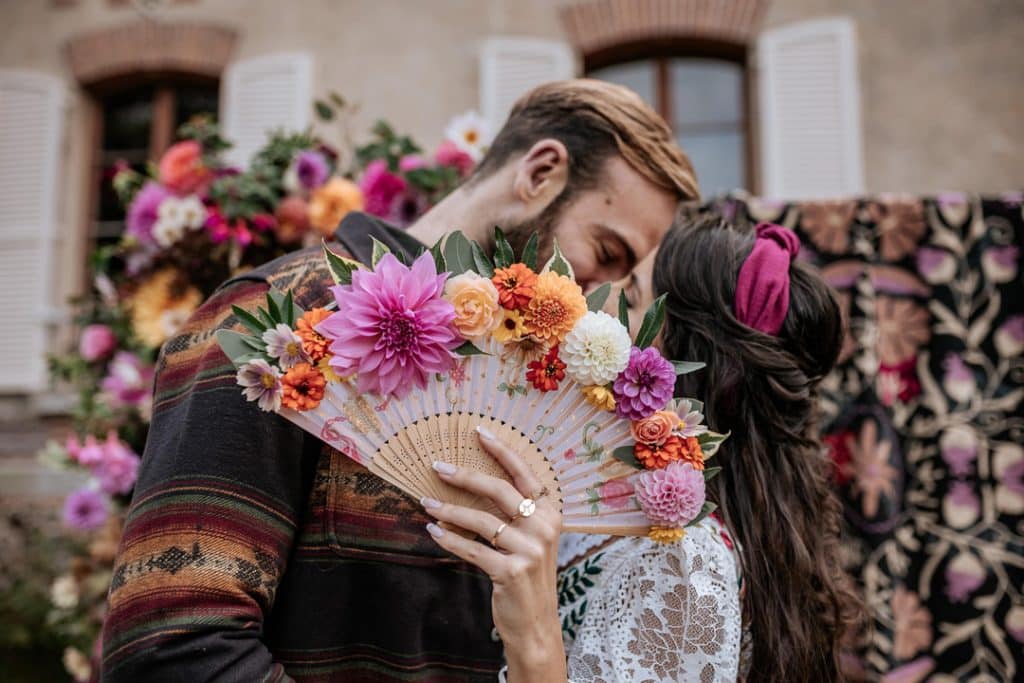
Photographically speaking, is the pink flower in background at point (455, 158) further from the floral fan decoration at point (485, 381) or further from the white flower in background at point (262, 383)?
the white flower in background at point (262, 383)

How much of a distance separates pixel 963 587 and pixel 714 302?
57.7 inches

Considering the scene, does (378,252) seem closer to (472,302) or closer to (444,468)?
(472,302)

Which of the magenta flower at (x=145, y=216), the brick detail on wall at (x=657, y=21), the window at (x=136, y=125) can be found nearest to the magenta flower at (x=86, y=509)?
the magenta flower at (x=145, y=216)

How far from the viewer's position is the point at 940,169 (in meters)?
5.51

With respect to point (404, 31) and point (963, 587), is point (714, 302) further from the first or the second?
point (404, 31)

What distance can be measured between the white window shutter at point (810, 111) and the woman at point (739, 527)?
405 centimetres

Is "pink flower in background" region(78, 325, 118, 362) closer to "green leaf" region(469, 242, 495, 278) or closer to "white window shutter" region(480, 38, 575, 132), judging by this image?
"green leaf" region(469, 242, 495, 278)

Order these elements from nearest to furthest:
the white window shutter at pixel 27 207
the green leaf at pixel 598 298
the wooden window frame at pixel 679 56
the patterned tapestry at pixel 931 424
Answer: the green leaf at pixel 598 298
the patterned tapestry at pixel 931 424
the wooden window frame at pixel 679 56
the white window shutter at pixel 27 207

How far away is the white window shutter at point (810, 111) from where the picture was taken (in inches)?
220

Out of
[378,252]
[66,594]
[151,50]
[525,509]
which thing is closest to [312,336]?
[378,252]

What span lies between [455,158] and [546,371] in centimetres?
A: 177

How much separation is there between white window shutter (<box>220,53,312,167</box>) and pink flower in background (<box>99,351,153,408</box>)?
3526 mm

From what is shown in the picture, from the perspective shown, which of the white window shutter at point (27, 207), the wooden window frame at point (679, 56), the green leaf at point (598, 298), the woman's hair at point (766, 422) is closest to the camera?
the green leaf at point (598, 298)

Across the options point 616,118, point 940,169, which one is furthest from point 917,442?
point 940,169
